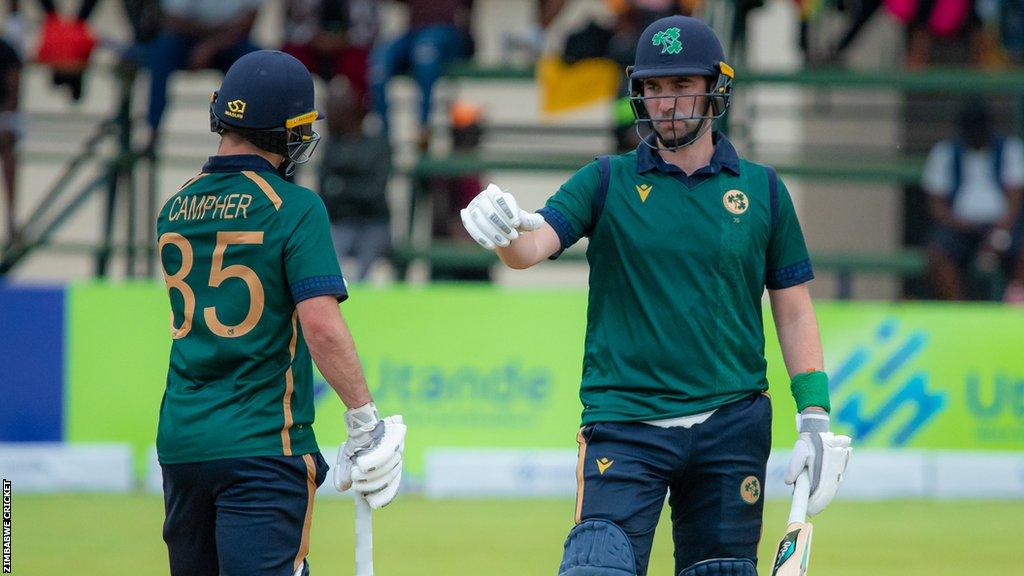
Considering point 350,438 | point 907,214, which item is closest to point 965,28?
point 907,214

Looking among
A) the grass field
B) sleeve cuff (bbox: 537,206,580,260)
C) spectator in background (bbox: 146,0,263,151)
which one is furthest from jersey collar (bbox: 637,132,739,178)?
spectator in background (bbox: 146,0,263,151)

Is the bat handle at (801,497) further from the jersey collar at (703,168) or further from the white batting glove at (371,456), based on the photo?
the white batting glove at (371,456)

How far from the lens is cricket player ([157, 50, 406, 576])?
184 inches

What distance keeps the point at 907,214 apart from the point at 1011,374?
289 inches

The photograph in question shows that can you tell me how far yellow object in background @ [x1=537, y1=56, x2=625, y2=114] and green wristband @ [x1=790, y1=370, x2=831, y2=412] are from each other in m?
9.23

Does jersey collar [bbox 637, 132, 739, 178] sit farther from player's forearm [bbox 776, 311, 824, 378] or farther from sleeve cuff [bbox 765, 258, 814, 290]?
player's forearm [bbox 776, 311, 824, 378]

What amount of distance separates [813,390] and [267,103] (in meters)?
1.99

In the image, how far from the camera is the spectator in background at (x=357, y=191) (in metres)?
13.1

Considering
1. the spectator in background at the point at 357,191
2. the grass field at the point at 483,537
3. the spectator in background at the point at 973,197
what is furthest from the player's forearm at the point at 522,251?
the spectator in background at the point at 973,197

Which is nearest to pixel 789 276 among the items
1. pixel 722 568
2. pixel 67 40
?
pixel 722 568

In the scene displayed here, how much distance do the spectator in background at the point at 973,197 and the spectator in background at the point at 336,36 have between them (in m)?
5.13

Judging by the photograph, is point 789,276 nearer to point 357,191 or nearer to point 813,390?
point 813,390

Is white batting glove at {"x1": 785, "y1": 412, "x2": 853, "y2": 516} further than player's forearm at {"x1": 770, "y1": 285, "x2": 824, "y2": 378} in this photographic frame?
No

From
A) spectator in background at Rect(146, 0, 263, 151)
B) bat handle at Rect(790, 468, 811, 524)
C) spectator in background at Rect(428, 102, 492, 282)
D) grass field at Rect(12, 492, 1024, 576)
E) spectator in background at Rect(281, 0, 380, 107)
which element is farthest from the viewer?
spectator in background at Rect(428, 102, 492, 282)
